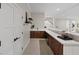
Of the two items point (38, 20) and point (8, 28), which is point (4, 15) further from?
point (38, 20)

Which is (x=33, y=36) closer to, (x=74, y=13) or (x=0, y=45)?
(x=74, y=13)

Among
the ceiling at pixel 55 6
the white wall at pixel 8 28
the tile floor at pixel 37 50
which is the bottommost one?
the tile floor at pixel 37 50

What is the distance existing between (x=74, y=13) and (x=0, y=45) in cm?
542

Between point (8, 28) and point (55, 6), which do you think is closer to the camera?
point (8, 28)

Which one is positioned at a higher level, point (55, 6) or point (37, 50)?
point (55, 6)

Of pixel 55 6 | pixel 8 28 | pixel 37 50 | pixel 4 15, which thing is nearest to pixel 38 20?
pixel 55 6

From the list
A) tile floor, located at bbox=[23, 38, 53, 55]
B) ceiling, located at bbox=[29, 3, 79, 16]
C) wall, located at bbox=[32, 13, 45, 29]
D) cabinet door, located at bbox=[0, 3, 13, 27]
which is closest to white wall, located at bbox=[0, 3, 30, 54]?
cabinet door, located at bbox=[0, 3, 13, 27]

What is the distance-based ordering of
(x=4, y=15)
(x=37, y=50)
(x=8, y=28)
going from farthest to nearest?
1. (x=37, y=50)
2. (x=8, y=28)
3. (x=4, y=15)

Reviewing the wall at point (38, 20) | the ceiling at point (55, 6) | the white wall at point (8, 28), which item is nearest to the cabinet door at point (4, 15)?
the white wall at point (8, 28)

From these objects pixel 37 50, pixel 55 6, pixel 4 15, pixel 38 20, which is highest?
pixel 55 6

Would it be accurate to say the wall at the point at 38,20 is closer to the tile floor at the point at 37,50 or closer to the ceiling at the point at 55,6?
the ceiling at the point at 55,6

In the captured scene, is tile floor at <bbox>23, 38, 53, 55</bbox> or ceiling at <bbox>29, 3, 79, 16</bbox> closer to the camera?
tile floor at <bbox>23, 38, 53, 55</bbox>

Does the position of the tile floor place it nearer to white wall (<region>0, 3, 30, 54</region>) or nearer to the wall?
white wall (<region>0, 3, 30, 54</region>)

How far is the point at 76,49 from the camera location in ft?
8.80
